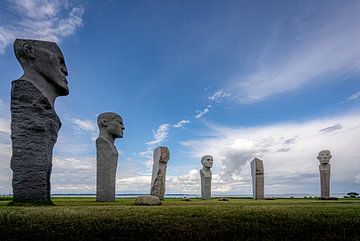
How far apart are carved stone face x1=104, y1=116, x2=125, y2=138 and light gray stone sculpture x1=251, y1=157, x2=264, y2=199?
15.8 meters

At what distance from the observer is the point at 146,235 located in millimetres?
5480

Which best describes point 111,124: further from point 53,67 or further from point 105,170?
point 53,67

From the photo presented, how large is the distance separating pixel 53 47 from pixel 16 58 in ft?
4.56

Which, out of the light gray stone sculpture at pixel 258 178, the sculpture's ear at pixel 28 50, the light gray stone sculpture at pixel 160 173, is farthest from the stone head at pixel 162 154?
the sculpture's ear at pixel 28 50

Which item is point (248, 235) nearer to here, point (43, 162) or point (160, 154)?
point (43, 162)

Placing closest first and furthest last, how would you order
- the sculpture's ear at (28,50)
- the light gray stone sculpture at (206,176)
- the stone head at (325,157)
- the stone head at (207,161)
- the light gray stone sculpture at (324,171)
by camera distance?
the sculpture's ear at (28,50), the light gray stone sculpture at (324,171), the light gray stone sculpture at (206,176), the stone head at (325,157), the stone head at (207,161)

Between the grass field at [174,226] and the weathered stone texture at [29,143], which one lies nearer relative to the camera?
the grass field at [174,226]

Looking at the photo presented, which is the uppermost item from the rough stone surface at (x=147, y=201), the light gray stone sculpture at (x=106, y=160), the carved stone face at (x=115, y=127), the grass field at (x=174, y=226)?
the carved stone face at (x=115, y=127)

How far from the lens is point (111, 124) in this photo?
57.5ft

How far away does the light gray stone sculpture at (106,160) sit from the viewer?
16.8 m

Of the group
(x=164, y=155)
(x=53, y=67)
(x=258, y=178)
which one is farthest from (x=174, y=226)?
(x=258, y=178)

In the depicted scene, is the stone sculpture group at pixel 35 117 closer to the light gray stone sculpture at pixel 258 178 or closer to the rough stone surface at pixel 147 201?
the rough stone surface at pixel 147 201

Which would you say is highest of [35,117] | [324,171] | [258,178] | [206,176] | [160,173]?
[35,117]

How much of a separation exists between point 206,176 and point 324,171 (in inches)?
440
